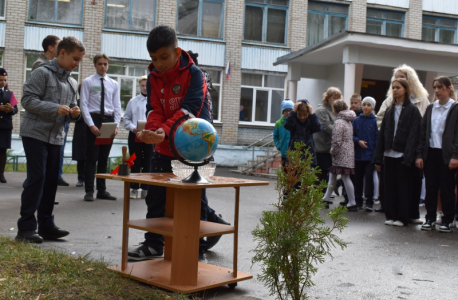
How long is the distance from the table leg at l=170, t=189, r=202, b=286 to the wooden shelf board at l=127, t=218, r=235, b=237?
3.5 inches

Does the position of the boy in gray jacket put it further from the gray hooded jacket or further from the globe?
the globe

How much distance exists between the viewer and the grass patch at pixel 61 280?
3.46 meters

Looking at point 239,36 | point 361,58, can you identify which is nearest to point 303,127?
point 361,58

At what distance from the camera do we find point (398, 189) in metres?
7.75

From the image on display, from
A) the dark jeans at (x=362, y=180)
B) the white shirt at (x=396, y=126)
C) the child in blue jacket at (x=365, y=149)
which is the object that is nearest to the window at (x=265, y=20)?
the child in blue jacket at (x=365, y=149)

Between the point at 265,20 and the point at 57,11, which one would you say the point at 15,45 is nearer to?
the point at 57,11

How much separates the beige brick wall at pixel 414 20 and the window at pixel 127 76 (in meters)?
12.7

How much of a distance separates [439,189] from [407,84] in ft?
5.11

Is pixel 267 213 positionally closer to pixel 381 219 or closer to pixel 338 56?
pixel 381 219

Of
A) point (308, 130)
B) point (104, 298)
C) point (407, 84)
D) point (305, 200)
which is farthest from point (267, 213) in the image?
point (308, 130)

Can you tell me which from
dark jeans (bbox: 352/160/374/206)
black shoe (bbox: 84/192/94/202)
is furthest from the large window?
black shoe (bbox: 84/192/94/202)

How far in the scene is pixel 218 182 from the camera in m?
3.73

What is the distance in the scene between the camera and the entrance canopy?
17000 mm

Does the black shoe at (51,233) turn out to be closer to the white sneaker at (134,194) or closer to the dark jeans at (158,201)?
the dark jeans at (158,201)
